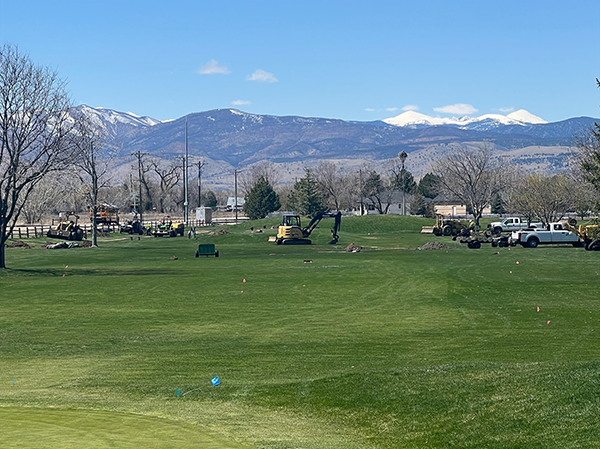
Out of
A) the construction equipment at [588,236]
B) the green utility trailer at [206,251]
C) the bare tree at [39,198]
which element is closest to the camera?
the green utility trailer at [206,251]

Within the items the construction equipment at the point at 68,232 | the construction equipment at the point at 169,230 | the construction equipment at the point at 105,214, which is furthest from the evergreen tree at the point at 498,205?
the construction equipment at the point at 68,232

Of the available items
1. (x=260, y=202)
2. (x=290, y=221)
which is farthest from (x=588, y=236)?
(x=260, y=202)

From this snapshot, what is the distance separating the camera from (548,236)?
73.9 m

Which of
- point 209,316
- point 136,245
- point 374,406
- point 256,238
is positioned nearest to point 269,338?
point 209,316

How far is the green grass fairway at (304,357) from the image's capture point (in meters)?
13.8

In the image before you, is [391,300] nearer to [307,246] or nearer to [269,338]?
[269,338]

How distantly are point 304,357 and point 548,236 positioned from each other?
5602 centimetres

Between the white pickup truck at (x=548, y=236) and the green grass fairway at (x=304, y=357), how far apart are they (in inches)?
872

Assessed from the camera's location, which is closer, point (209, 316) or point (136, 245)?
point (209, 316)

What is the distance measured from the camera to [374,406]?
52.6 ft

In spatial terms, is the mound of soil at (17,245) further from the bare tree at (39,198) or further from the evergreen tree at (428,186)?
the evergreen tree at (428,186)

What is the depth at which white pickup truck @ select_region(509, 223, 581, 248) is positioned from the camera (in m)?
73.9

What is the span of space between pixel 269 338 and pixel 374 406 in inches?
411

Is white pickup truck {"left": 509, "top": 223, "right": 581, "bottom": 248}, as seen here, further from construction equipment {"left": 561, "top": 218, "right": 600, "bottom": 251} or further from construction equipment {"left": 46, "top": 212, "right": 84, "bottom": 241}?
construction equipment {"left": 46, "top": 212, "right": 84, "bottom": 241}
